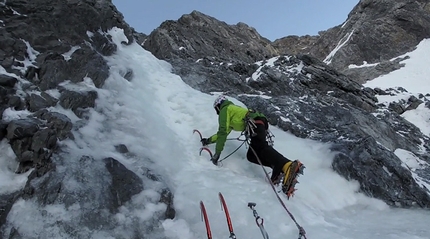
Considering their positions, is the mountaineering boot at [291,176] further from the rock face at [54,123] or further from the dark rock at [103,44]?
the dark rock at [103,44]

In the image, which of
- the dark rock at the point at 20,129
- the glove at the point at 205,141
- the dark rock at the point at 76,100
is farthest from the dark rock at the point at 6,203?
the glove at the point at 205,141

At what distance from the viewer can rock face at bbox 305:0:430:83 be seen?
138 feet

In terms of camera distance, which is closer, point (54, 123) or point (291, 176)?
point (54, 123)

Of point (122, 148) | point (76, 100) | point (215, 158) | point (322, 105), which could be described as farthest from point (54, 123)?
point (322, 105)

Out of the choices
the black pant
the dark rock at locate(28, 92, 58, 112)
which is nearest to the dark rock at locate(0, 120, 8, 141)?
the dark rock at locate(28, 92, 58, 112)

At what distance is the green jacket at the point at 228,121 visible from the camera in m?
7.15

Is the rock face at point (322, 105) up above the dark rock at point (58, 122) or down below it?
above

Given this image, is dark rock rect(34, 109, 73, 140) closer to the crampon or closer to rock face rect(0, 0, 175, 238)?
rock face rect(0, 0, 175, 238)

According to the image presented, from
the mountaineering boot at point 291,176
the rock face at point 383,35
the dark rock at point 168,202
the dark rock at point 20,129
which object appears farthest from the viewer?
the rock face at point 383,35

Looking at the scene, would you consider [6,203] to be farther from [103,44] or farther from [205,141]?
[103,44]

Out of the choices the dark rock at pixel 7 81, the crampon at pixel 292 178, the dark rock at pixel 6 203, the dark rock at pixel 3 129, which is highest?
the crampon at pixel 292 178

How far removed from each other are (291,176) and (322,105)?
5.82 m

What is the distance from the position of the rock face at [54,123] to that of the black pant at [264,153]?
6.67 ft

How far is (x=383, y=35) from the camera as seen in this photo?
143ft
